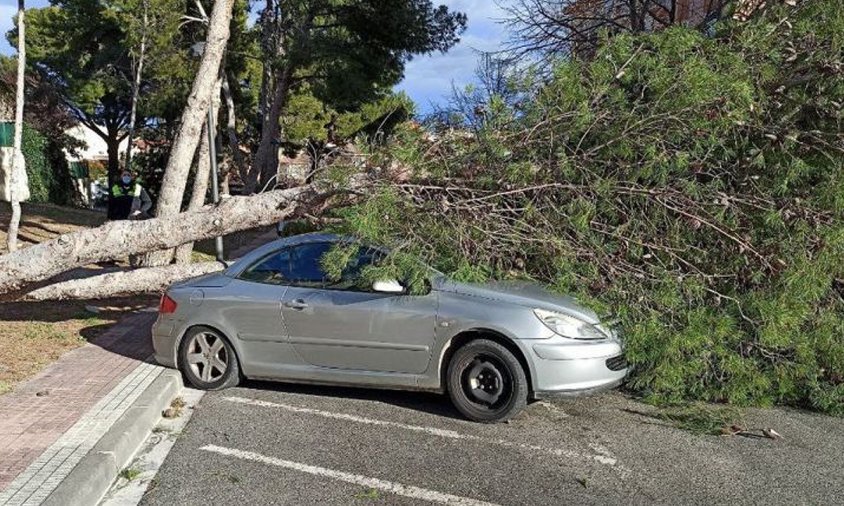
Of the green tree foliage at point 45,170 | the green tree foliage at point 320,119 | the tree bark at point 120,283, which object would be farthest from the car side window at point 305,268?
the green tree foliage at point 320,119

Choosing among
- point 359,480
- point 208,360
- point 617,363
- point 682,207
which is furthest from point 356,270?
point 682,207

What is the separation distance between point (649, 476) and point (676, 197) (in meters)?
2.58

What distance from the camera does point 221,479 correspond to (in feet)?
16.2

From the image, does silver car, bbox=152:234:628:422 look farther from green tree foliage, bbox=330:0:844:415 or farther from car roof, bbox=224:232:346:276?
green tree foliage, bbox=330:0:844:415

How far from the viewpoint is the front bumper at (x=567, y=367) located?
19.2 feet

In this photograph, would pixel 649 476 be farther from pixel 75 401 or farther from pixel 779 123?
pixel 75 401

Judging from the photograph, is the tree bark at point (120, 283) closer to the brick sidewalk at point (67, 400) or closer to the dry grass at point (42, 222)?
the brick sidewalk at point (67, 400)

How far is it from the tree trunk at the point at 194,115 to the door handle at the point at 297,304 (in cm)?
553

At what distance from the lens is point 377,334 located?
636 centimetres

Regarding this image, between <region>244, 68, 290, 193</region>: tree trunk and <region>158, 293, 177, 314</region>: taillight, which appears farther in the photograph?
<region>244, 68, 290, 193</region>: tree trunk

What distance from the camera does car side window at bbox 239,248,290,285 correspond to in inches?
275

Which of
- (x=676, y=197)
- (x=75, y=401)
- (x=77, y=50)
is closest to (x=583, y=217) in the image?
(x=676, y=197)

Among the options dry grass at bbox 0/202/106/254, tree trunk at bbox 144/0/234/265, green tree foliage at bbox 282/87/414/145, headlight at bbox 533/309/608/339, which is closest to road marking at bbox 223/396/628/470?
headlight at bbox 533/309/608/339

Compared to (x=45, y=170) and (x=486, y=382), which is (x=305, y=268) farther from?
(x=45, y=170)
